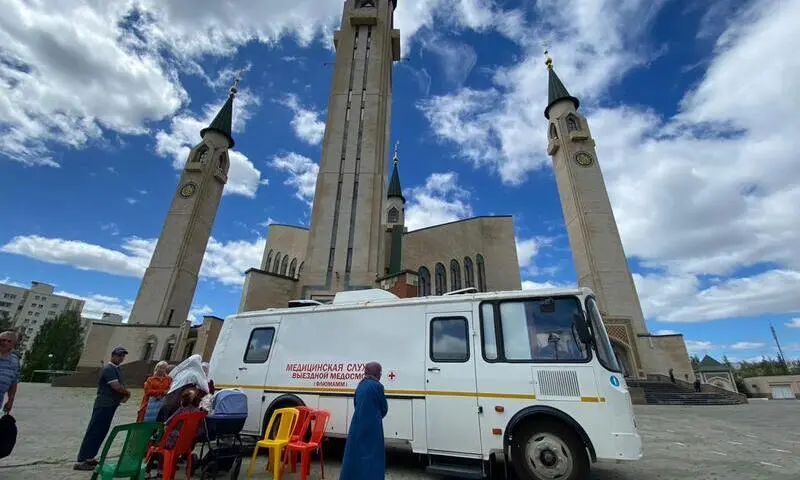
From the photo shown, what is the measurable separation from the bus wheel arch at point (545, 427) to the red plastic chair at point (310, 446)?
261cm

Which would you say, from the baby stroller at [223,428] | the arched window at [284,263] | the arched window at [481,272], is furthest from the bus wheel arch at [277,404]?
the arched window at [284,263]

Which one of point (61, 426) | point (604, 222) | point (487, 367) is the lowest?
point (61, 426)

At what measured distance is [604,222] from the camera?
3033 cm

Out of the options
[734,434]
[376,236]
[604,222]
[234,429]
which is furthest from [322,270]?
[604,222]

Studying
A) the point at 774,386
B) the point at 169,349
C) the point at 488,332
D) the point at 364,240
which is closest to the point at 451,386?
the point at 488,332

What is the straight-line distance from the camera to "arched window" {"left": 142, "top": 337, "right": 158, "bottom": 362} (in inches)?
1077

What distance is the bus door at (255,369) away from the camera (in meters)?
6.55

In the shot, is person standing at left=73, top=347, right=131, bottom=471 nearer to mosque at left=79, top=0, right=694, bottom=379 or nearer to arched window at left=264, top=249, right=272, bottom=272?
mosque at left=79, top=0, right=694, bottom=379

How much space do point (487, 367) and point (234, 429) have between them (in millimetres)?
3954

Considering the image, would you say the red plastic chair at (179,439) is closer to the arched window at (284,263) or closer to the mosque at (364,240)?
the mosque at (364,240)

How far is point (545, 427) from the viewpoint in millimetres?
4750

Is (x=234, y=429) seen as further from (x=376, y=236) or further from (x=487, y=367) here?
(x=376, y=236)

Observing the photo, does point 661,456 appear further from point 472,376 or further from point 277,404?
point 277,404

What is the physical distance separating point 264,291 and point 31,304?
108970 millimetres
